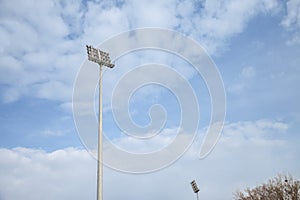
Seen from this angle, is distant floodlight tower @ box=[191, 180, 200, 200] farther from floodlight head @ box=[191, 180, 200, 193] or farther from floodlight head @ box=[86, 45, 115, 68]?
floodlight head @ box=[86, 45, 115, 68]

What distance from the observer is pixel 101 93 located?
26.2m

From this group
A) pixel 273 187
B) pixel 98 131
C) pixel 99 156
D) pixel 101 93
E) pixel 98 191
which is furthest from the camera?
pixel 273 187

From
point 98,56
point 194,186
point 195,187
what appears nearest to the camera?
point 98,56

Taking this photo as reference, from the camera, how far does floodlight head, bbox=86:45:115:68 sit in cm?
2961

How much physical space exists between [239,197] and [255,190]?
3536 mm

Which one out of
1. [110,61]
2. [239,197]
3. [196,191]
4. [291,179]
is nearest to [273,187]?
[291,179]

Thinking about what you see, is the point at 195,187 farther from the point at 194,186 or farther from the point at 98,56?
the point at 98,56

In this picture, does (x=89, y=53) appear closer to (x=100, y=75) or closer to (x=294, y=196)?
(x=100, y=75)

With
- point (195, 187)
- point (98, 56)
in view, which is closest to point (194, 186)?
point (195, 187)

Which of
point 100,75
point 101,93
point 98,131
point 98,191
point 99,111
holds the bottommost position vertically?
point 98,191

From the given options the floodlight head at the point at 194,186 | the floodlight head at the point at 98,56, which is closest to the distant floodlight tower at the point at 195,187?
the floodlight head at the point at 194,186

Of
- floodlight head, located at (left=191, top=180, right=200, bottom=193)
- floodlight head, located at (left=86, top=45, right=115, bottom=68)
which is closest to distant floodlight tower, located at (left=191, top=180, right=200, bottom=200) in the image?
floodlight head, located at (left=191, top=180, right=200, bottom=193)

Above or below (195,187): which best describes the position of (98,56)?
above

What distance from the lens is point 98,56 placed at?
97.7 ft
